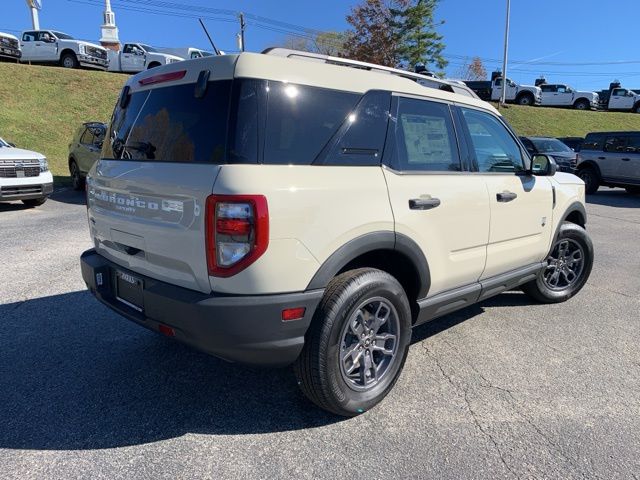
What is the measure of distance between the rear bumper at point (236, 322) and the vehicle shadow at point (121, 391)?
1.83 ft

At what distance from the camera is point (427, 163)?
3.12 m

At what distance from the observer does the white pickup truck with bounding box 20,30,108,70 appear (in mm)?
23047

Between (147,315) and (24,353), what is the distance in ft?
4.96

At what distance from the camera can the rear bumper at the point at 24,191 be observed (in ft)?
29.9

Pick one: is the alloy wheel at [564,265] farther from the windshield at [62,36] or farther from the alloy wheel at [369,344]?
the windshield at [62,36]

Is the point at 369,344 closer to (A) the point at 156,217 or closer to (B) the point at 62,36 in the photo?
(A) the point at 156,217

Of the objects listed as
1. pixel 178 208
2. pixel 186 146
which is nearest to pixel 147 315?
pixel 178 208

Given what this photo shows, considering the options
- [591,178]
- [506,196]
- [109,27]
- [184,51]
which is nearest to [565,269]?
[506,196]

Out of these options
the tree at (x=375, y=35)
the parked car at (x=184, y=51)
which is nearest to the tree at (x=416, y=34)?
the tree at (x=375, y=35)

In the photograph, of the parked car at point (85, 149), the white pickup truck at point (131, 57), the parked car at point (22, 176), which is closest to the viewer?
the parked car at point (22, 176)

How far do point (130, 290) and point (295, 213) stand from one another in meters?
1.17

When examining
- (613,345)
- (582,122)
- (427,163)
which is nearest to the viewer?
(427,163)

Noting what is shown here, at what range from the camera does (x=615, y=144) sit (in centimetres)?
1412

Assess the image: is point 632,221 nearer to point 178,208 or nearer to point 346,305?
point 346,305
